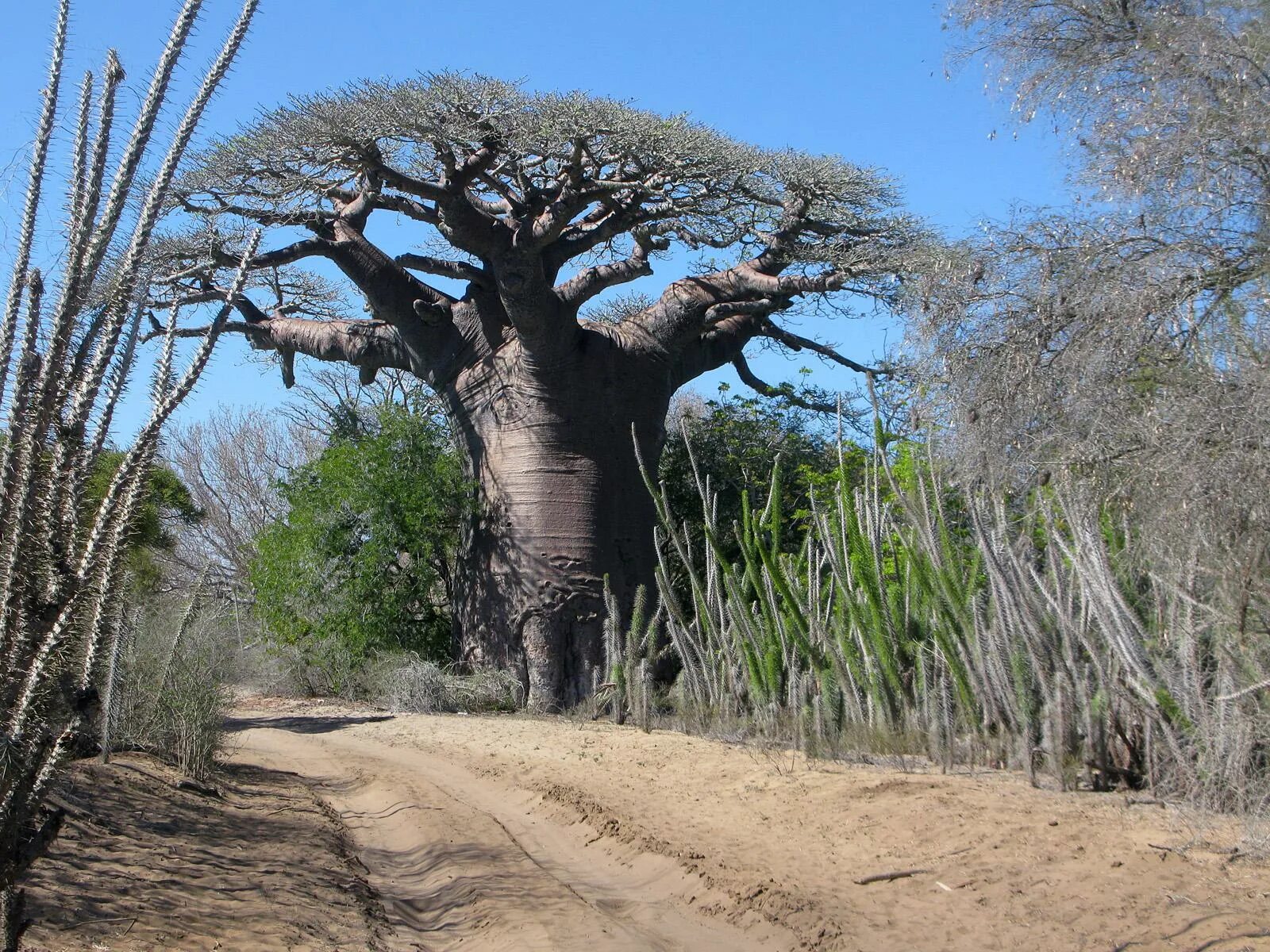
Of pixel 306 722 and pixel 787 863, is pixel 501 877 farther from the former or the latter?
pixel 306 722

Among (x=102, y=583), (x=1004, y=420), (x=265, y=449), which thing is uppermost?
(x=265, y=449)

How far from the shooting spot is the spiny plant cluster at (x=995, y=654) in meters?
4.63

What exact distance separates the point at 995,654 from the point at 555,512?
670 centimetres

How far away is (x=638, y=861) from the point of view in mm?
4859

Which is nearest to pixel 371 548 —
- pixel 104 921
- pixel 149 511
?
pixel 149 511

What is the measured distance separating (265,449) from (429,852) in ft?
67.9

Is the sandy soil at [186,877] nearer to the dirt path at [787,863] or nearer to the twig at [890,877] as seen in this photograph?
the dirt path at [787,863]

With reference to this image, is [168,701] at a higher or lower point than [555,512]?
lower

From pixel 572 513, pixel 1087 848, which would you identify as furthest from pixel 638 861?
pixel 572 513

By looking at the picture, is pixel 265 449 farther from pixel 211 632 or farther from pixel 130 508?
pixel 130 508

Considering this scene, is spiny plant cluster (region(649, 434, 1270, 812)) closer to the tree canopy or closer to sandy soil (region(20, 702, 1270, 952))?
sandy soil (region(20, 702, 1270, 952))

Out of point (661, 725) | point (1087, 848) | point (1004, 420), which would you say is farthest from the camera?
point (661, 725)

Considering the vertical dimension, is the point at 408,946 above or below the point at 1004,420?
below

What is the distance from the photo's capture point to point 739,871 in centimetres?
454
